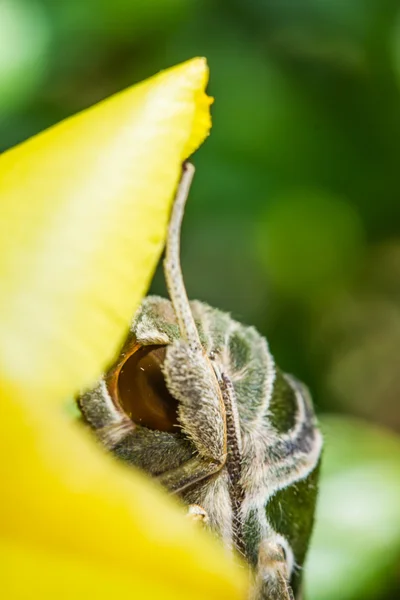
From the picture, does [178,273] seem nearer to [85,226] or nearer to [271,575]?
[85,226]

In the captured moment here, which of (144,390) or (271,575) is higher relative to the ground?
(144,390)

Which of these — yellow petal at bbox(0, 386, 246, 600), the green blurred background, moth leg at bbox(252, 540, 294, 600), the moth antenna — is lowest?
moth leg at bbox(252, 540, 294, 600)

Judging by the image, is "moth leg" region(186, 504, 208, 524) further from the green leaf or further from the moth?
the green leaf

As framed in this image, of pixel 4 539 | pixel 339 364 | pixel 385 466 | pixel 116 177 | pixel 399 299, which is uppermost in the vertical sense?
pixel 399 299

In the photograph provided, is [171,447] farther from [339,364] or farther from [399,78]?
[339,364]

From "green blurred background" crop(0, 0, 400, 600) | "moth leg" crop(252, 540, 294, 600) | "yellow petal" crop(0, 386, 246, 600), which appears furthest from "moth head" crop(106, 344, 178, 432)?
"green blurred background" crop(0, 0, 400, 600)

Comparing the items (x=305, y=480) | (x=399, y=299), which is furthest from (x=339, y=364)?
(x=305, y=480)

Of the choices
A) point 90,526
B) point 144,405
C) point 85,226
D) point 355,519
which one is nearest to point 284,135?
point 355,519
